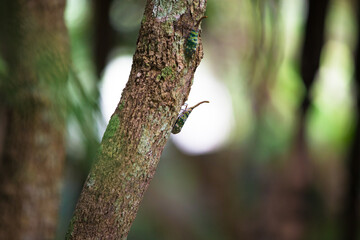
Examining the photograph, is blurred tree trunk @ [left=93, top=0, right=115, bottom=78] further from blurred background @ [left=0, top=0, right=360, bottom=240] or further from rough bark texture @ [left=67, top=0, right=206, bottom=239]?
rough bark texture @ [left=67, top=0, right=206, bottom=239]

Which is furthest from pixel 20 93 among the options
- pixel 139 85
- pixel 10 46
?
pixel 139 85

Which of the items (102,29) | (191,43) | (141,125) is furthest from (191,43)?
(102,29)

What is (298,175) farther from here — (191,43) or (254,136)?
(191,43)

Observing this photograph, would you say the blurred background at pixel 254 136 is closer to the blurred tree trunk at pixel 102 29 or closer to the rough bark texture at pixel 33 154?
the blurred tree trunk at pixel 102 29

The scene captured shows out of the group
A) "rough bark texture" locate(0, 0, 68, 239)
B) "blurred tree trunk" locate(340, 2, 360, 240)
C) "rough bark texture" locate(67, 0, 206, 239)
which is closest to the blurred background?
"blurred tree trunk" locate(340, 2, 360, 240)

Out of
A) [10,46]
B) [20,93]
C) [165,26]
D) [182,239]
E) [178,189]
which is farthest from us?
[178,189]

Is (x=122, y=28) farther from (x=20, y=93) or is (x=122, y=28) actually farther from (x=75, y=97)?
(x=75, y=97)
